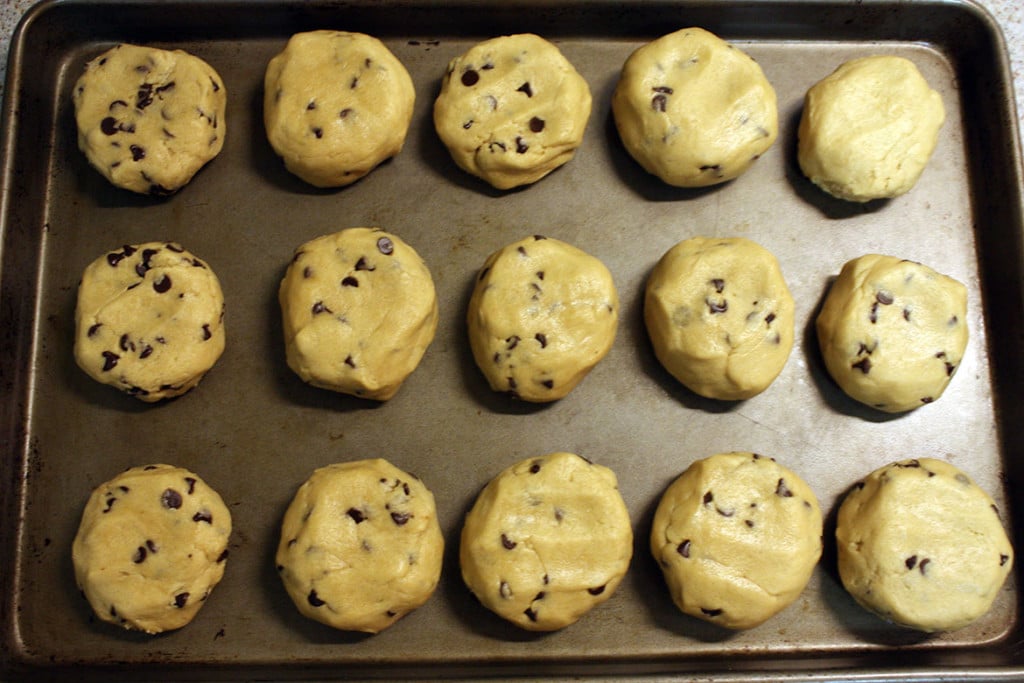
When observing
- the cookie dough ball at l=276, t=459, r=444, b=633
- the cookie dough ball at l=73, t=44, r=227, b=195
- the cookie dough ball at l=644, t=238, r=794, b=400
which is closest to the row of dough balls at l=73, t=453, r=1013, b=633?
the cookie dough ball at l=276, t=459, r=444, b=633

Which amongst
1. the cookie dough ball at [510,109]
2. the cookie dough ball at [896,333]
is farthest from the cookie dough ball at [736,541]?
the cookie dough ball at [510,109]

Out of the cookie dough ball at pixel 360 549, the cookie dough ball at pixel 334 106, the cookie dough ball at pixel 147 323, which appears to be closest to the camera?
the cookie dough ball at pixel 360 549

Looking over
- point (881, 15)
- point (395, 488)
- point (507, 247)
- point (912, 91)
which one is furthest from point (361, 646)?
point (881, 15)

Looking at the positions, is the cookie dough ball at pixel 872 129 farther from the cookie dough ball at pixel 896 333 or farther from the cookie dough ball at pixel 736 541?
the cookie dough ball at pixel 736 541

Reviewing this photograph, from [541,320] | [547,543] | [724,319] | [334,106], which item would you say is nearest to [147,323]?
Result: [334,106]

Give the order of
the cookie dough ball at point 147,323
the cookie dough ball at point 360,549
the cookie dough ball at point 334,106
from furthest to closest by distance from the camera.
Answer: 1. the cookie dough ball at point 334,106
2. the cookie dough ball at point 147,323
3. the cookie dough ball at point 360,549

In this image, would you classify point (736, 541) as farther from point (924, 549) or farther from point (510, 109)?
point (510, 109)
